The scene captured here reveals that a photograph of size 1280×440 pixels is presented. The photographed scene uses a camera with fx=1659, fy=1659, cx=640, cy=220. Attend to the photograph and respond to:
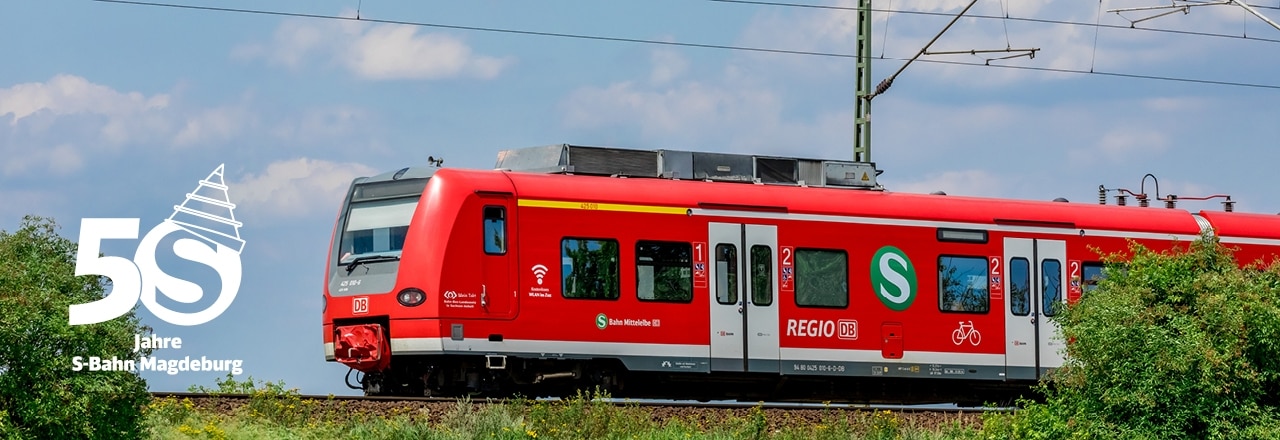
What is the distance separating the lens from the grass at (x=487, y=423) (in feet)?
62.5

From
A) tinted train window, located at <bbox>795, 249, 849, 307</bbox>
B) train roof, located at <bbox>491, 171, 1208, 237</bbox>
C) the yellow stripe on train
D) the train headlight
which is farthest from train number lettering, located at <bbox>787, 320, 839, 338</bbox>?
the train headlight

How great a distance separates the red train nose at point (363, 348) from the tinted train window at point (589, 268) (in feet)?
8.02

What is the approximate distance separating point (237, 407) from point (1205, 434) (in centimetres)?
1137

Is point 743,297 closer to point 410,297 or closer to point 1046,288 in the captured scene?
point 410,297

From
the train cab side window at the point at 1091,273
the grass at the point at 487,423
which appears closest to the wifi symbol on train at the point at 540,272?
the grass at the point at 487,423

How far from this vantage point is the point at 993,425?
20984 mm

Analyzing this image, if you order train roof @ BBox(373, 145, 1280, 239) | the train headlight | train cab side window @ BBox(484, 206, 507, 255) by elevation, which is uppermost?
train roof @ BBox(373, 145, 1280, 239)

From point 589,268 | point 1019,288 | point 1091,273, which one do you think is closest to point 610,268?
point 589,268

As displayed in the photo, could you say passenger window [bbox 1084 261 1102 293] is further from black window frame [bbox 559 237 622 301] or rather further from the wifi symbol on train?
the wifi symbol on train

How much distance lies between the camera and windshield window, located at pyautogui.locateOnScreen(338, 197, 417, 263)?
71.5ft

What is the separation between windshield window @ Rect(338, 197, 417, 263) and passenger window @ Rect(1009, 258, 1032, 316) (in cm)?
935

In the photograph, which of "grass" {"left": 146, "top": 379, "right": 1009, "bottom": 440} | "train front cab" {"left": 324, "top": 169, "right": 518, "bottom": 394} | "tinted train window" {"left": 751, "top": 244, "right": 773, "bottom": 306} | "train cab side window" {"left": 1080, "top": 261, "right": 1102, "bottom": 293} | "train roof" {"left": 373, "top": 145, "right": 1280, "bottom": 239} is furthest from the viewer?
"train cab side window" {"left": 1080, "top": 261, "right": 1102, "bottom": 293}

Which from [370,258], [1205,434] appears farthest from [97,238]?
[1205,434]

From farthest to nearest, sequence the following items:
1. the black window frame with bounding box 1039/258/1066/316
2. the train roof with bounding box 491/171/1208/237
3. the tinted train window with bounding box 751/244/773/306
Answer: the black window frame with bounding box 1039/258/1066/316, the tinted train window with bounding box 751/244/773/306, the train roof with bounding box 491/171/1208/237
